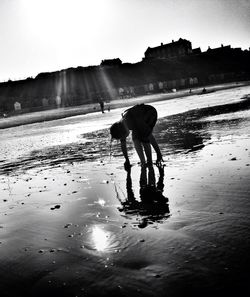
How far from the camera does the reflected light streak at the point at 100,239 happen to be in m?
4.17

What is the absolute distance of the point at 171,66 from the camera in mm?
118688

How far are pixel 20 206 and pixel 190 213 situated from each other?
356cm

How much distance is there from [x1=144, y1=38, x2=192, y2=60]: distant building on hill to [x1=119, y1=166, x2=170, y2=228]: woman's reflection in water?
136 m

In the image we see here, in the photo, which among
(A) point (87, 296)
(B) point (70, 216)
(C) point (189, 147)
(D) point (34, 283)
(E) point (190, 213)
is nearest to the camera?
(A) point (87, 296)

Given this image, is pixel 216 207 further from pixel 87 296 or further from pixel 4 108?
pixel 4 108

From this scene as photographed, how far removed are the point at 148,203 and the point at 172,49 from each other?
142 metres

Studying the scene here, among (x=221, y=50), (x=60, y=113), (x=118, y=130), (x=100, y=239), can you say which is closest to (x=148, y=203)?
(x=100, y=239)

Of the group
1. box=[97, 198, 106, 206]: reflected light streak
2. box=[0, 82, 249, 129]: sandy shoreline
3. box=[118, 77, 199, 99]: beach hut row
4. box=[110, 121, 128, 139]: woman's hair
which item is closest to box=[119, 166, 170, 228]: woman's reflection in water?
→ box=[97, 198, 106, 206]: reflected light streak

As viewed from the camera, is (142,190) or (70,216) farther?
(142,190)

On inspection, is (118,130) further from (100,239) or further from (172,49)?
(172,49)

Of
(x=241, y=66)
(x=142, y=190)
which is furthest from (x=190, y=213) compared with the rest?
(x=241, y=66)

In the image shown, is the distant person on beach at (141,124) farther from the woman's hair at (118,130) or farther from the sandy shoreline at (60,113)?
the sandy shoreline at (60,113)

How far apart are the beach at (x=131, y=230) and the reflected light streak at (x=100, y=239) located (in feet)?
0.05

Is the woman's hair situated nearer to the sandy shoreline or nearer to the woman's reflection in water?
the woman's reflection in water
